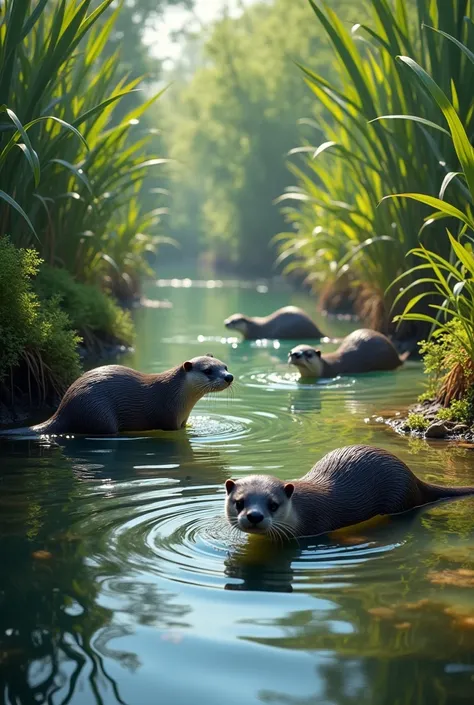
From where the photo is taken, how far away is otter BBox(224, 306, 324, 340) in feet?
39.9

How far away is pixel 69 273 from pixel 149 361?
1034mm

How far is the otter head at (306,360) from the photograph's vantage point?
8852 millimetres

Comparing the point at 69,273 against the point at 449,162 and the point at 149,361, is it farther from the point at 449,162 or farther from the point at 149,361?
the point at 449,162

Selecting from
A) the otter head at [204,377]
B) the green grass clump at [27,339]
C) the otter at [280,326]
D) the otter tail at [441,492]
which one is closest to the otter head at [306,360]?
the green grass clump at [27,339]

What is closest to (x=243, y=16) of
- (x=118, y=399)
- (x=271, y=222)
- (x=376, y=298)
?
(x=271, y=222)

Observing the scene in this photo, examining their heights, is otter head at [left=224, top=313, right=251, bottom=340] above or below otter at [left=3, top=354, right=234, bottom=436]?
above

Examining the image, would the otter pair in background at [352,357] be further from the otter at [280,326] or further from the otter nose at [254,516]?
the otter nose at [254,516]

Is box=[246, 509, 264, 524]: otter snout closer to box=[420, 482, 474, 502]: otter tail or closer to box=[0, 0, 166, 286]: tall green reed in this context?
box=[420, 482, 474, 502]: otter tail

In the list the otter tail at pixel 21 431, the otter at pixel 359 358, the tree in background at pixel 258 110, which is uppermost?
the tree in background at pixel 258 110

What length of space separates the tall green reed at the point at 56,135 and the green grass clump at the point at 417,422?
2328 mm

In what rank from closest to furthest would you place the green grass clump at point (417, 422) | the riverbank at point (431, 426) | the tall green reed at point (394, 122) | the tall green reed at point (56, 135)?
the riverbank at point (431, 426) < the green grass clump at point (417, 422) < the tall green reed at point (56, 135) < the tall green reed at point (394, 122)

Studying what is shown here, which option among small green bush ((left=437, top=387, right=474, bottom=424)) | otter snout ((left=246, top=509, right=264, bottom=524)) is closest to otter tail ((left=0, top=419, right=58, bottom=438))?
small green bush ((left=437, top=387, right=474, bottom=424))

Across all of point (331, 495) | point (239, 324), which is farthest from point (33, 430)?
point (239, 324)

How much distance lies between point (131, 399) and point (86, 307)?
3103mm
